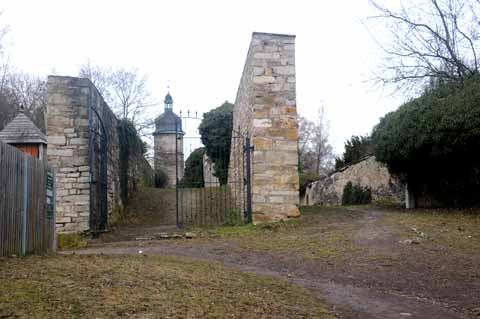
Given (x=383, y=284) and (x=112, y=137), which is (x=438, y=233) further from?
(x=112, y=137)

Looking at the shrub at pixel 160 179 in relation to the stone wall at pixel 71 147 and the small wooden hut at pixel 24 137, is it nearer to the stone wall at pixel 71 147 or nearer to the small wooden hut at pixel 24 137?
the small wooden hut at pixel 24 137

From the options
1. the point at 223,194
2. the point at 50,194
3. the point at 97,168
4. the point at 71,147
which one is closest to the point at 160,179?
the point at 223,194

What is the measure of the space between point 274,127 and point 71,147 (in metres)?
4.71

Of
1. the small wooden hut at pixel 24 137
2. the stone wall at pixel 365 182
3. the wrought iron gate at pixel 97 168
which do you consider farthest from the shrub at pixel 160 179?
the wrought iron gate at pixel 97 168

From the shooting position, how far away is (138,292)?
159 inches

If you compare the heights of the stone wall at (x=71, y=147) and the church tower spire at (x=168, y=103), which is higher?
the church tower spire at (x=168, y=103)

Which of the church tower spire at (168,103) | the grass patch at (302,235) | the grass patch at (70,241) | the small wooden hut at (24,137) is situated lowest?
the grass patch at (70,241)

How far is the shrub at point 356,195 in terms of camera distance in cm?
1659

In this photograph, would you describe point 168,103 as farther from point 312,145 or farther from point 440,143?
point 440,143

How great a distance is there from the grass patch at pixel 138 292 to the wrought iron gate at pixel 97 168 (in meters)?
5.27

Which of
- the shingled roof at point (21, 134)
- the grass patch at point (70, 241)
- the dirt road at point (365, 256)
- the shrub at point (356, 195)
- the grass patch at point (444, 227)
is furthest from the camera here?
the shrub at point (356, 195)

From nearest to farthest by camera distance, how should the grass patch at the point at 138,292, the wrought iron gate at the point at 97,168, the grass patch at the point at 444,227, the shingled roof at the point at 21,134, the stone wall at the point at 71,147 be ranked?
the grass patch at the point at 138,292
the grass patch at the point at 444,227
the stone wall at the point at 71,147
the wrought iron gate at the point at 97,168
the shingled roof at the point at 21,134

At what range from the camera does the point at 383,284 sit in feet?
18.4

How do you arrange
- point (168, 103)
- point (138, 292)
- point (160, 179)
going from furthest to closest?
point (168, 103), point (160, 179), point (138, 292)
